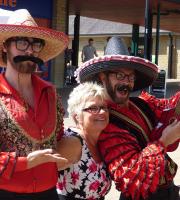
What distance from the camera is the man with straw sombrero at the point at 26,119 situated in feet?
6.89

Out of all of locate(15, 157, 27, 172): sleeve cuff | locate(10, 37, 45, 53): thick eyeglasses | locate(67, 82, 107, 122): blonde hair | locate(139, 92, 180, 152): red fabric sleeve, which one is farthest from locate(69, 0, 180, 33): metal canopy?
locate(15, 157, 27, 172): sleeve cuff

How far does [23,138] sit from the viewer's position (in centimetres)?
217

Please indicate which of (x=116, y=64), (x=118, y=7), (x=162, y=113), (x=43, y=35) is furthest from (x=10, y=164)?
(x=118, y=7)

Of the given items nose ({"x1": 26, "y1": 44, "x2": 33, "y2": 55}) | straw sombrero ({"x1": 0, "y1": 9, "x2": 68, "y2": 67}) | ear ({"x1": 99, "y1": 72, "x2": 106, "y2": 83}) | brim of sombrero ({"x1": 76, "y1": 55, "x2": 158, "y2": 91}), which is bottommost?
ear ({"x1": 99, "y1": 72, "x2": 106, "y2": 83})

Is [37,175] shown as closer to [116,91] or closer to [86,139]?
[86,139]

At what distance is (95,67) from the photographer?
2.52m

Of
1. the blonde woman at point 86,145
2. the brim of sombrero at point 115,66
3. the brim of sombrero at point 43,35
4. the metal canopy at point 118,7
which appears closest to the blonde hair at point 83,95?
the blonde woman at point 86,145

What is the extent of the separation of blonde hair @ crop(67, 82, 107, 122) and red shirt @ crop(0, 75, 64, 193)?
0.53ft

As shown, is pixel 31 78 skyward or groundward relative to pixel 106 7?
groundward

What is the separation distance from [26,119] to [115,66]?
56 centimetres

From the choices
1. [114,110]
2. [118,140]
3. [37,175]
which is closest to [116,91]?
[114,110]

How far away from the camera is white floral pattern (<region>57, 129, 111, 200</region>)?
244 centimetres

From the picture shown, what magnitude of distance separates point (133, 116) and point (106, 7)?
14680 millimetres

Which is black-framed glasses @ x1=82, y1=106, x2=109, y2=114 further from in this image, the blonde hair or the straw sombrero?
the straw sombrero
